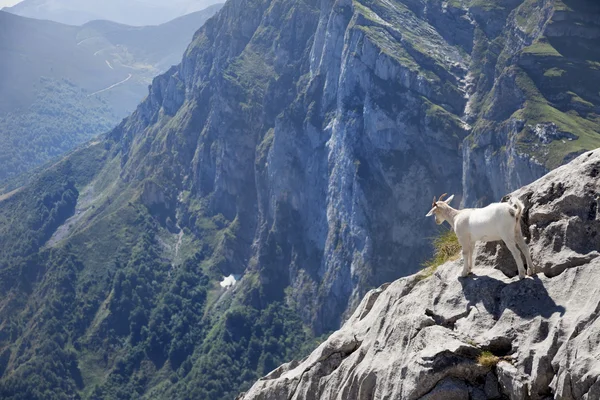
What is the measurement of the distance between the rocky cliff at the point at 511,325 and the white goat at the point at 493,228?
90 centimetres

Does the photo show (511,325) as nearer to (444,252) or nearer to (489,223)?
(489,223)

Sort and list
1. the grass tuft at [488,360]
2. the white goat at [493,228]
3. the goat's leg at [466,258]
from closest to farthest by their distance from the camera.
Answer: the grass tuft at [488,360]
the white goat at [493,228]
the goat's leg at [466,258]

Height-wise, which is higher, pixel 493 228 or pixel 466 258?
pixel 493 228

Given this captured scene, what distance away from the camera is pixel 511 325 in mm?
24953

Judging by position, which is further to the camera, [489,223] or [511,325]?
[489,223]

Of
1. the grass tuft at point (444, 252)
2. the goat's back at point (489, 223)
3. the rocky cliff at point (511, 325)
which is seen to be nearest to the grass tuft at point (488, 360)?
the rocky cliff at point (511, 325)

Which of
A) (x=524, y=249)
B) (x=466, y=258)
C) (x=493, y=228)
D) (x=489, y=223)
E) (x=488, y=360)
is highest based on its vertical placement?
(x=489, y=223)

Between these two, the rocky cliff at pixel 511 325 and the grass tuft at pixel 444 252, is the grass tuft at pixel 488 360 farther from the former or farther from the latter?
the grass tuft at pixel 444 252

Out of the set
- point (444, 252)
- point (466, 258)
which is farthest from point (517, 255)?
point (444, 252)

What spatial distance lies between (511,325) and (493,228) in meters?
4.02

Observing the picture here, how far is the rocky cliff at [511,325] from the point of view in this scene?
890 inches

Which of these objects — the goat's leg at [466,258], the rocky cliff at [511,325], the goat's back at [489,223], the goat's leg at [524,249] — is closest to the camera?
the rocky cliff at [511,325]

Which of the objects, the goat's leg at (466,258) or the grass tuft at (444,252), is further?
the grass tuft at (444,252)

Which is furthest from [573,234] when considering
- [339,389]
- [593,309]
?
[339,389]
